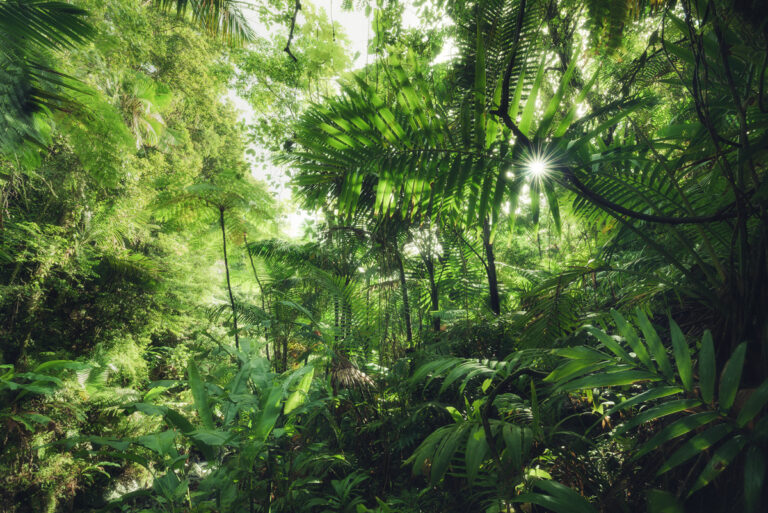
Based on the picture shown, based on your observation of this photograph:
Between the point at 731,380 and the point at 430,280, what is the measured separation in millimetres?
2270

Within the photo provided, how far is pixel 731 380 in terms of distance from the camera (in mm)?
561

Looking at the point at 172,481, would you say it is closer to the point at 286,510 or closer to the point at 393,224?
the point at 286,510

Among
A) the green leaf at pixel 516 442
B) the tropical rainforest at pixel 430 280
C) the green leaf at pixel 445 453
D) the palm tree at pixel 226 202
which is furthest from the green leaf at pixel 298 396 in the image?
the palm tree at pixel 226 202

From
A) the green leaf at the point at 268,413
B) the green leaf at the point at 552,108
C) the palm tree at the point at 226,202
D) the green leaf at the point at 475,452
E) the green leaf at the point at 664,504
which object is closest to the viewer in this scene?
the green leaf at the point at 664,504

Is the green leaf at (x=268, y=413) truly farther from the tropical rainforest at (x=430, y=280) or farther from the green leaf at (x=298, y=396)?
the green leaf at (x=298, y=396)

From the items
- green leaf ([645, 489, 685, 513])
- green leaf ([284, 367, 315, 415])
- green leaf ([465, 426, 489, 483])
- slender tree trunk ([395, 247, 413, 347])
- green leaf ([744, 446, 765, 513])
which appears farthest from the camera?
slender tree trunk ([395, 247, 413, 347])

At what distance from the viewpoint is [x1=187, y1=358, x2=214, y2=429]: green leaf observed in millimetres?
1024

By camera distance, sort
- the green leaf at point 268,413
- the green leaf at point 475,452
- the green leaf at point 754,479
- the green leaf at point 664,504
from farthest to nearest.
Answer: the green leaf at point 268,413 → the green leaf at point 475,452 → the green leaf at point 664,504 → the green leaf at point 754,479

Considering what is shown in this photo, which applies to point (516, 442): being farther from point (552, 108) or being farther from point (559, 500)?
point (552, 108)

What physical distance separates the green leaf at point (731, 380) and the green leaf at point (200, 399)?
1.38m

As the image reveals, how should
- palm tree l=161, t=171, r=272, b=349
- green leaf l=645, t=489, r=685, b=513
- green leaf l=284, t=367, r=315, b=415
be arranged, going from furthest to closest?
palm tree l=161, t=171, r=272, b=349
green leaf l=284, t=367, r=315, b=415
green leaf l=645, t=489, r=685, b=513

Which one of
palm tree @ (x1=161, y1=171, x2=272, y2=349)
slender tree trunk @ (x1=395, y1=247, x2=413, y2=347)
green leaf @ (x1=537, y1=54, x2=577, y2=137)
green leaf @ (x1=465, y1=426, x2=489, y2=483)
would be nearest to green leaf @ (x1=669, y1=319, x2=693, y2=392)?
green leaf @ (x1=465, y1=426, x2=489, y2=483)

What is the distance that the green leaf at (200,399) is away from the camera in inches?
40.3

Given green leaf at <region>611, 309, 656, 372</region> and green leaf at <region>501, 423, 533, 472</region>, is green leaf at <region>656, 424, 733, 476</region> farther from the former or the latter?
green leaf at <region>501, 423, 533, 472</region>
